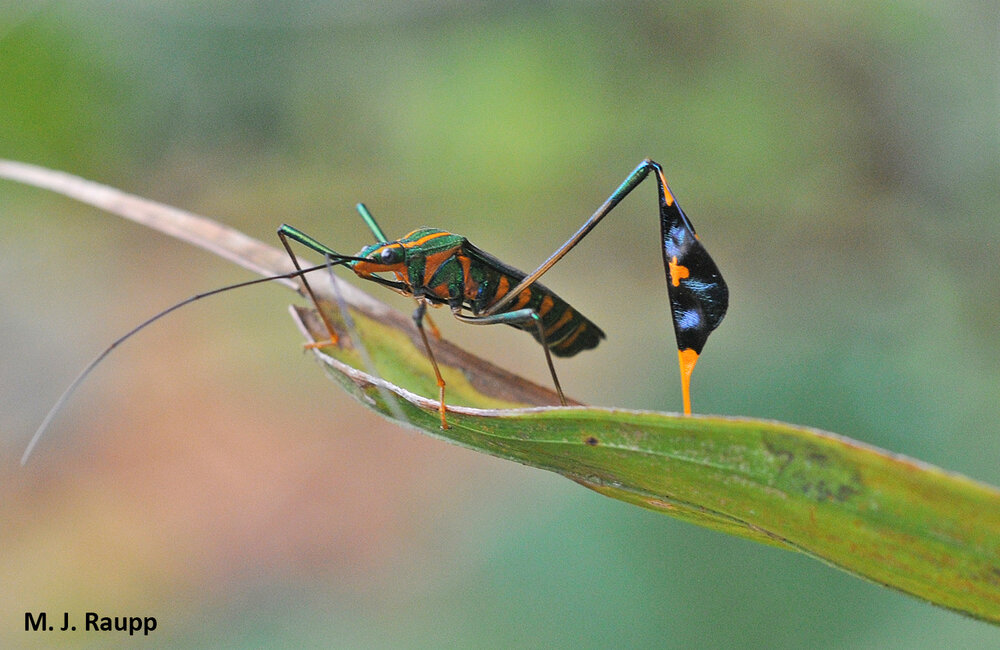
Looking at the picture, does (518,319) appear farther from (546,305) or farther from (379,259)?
(379,259)

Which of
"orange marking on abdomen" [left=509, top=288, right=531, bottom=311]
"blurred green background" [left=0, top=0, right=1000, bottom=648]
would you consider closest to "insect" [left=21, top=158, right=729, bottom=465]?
"orange marking on abdomen" [left=509, top=288, right=531, bottom=311]

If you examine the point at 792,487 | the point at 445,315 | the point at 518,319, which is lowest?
the point at 792,487

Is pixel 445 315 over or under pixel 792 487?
over

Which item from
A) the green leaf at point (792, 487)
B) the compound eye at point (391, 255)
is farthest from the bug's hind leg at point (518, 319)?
the green leaf at point (792, 487)

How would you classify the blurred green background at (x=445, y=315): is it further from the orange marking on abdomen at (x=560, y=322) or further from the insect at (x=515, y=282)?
the insect at (x=515, y=282)

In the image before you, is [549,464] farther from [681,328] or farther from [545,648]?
[545,648]

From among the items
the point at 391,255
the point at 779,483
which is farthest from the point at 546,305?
the point at 779,483

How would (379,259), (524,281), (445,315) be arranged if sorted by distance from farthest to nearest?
1. (445,315)
2. (524,281)
3. (379,259)

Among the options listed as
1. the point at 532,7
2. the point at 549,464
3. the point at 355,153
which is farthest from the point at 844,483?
the point at 355,153
